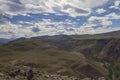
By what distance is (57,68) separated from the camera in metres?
194

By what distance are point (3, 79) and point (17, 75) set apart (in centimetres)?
1729

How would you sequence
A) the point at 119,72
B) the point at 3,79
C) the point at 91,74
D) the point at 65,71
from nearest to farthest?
the point at 3,79 < the point at 119,72 < the point at 65,71 < the point at 91,74

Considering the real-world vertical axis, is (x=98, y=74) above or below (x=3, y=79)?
below

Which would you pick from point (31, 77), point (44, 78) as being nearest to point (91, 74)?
point (44, 78)

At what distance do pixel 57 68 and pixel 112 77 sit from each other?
90690 millimetres

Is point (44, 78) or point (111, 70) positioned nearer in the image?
point (111, 70)

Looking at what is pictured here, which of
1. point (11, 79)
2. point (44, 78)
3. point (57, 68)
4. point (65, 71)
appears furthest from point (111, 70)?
point (57, 68)

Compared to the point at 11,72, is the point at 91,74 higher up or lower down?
lower down

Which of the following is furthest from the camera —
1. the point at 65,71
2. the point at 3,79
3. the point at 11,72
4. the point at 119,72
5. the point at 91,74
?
the point at 91,74

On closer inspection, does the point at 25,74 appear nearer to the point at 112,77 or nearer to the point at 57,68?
the point at 112,77

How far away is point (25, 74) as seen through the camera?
116m

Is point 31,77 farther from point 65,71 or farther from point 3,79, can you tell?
point 65,71

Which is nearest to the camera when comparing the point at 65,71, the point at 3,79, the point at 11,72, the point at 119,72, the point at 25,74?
the point at 3,79

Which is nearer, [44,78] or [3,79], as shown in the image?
[3,79]
